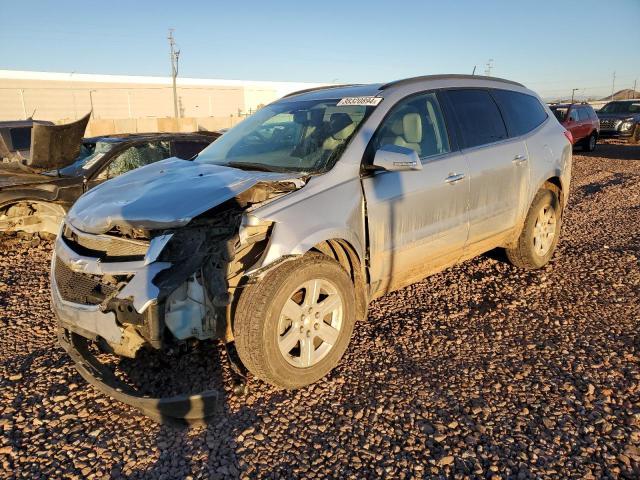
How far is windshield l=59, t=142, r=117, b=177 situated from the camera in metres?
6.61

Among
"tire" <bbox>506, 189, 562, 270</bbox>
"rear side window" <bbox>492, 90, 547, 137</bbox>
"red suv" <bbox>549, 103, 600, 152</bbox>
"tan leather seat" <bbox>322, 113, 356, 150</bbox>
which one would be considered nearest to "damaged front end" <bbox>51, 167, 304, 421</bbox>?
"tan leather seat" <bbox>322, 113, 356, 150</bbox>

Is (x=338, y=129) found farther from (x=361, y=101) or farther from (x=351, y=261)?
(x=351, y=261)

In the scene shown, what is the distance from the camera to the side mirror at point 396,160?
3203 millimetres

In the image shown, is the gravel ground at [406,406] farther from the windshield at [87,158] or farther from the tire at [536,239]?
the windshield at [87,158]

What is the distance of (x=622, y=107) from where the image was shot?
73.0 feet

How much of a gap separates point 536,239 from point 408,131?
2.14 m

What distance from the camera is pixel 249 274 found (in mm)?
2762

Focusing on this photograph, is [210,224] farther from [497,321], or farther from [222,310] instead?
[497,321]

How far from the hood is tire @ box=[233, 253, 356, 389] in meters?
0.55

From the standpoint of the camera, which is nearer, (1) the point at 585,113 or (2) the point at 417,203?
(2) the point at 417,203

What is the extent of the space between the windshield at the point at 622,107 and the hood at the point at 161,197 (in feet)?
78.5

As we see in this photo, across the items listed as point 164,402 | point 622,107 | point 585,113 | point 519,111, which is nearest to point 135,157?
point 519,111

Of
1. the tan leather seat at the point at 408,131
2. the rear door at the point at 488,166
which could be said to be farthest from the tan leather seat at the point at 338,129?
the rear door at the point at 488,166

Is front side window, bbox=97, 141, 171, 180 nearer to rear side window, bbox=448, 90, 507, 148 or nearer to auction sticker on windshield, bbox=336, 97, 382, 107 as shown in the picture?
auction sticker on windshield, bbox=336, 97, 382, 107
